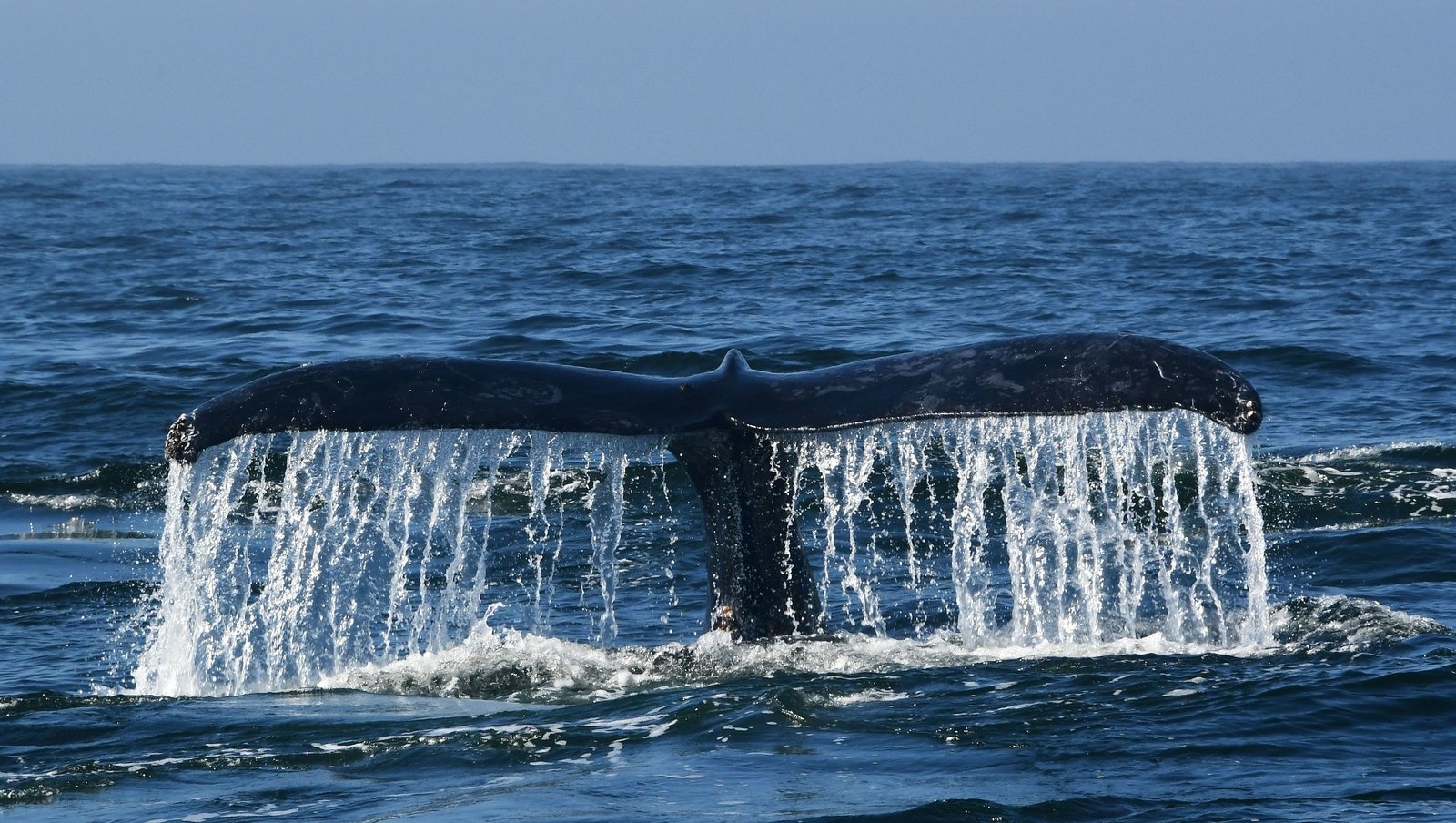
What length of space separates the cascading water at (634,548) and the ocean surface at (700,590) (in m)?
0.05

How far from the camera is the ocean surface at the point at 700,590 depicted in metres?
6.02

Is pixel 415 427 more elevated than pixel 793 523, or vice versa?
pixel 415 427

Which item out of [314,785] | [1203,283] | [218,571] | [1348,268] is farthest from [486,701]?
[1348,268]

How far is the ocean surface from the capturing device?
19.7 ft

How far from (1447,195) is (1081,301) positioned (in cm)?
3263

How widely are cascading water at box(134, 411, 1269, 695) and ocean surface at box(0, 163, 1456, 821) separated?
47 mm

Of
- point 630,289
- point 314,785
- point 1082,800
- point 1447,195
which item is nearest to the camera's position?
point 1082,800

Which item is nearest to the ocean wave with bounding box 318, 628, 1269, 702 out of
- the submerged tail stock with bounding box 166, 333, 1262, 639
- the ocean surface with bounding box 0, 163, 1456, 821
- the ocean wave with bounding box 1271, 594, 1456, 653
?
the ocean surface with bounding box 0, 163, 1456, 821

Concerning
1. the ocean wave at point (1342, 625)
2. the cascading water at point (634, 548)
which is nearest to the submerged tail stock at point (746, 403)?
the cascading water at point (634, 548)

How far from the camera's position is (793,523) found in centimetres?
702

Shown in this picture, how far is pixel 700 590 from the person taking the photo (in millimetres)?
10039

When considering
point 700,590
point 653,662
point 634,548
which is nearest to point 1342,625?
point 653,662

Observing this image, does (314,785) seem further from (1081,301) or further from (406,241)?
(406,241)

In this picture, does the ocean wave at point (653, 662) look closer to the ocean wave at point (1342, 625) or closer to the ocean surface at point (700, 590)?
the ocean surface at point (700, 590)
